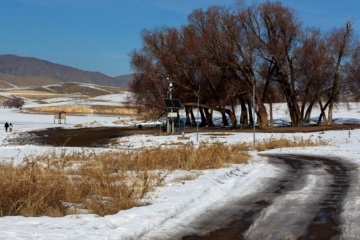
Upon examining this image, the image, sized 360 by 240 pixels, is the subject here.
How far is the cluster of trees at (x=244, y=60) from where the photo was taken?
45.3 meters

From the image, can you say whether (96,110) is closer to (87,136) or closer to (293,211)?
(87,136)

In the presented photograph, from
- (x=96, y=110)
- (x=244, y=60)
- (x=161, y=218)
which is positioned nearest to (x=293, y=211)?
(x=161, y=218)

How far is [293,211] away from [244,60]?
126ft

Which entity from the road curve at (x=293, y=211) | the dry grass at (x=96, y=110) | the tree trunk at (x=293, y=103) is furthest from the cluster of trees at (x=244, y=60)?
the dry grass at (x=96, y=110)

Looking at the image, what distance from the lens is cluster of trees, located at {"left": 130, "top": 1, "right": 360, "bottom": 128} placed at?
149ft

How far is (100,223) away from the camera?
6.93 meters

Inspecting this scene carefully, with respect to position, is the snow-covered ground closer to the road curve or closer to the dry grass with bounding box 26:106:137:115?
the road curve

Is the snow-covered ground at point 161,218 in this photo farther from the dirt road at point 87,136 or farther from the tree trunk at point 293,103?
the tree trunk at point 293,103

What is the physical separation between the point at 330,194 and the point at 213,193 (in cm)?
282

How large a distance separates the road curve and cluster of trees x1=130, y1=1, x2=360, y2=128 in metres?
32.1

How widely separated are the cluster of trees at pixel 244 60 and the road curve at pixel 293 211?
3209 cm

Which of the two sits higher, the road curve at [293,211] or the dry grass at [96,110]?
the dry grass at [96,110]

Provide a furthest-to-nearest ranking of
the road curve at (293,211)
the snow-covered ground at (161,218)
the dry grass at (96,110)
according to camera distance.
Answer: the dry grass at (96,110) → the road curve at (293,211) → the snow-covered ground at (161,218)

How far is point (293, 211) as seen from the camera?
808cm
